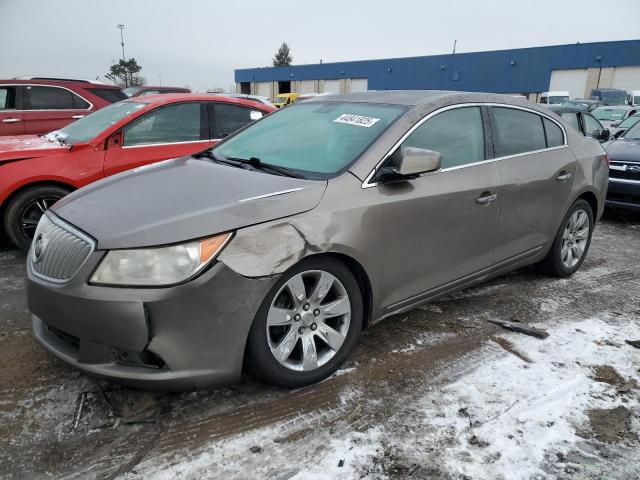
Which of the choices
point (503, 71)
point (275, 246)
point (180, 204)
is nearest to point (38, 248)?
point (180, 204)

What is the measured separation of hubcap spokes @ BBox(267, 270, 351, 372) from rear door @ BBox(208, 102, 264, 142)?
3.41m

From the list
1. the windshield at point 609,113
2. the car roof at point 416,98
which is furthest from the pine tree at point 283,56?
the car roof at point 416,98

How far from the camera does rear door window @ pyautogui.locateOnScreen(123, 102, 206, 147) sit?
5215 millimetres

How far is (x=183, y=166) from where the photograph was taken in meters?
3.34

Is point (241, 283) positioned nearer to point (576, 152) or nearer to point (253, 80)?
point (576, 152)

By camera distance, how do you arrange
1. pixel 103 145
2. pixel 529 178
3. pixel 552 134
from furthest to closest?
pixel 103 145 < pixel 552 134 < pixel 529 178

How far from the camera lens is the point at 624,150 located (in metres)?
7.05

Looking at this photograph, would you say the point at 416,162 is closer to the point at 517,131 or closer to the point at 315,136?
the point at 315,136

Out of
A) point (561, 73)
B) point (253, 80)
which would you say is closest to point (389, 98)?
point (561, 73)

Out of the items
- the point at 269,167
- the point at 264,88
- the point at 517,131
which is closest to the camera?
the point at 269,167

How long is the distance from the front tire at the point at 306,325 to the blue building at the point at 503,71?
39503mm

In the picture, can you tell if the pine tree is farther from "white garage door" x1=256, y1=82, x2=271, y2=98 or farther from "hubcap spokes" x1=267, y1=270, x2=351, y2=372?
"hubcap spokes" x1=267, y1=270, x2=351, y2=372

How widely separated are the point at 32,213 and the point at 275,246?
3.40m

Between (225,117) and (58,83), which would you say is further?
(58,83)
